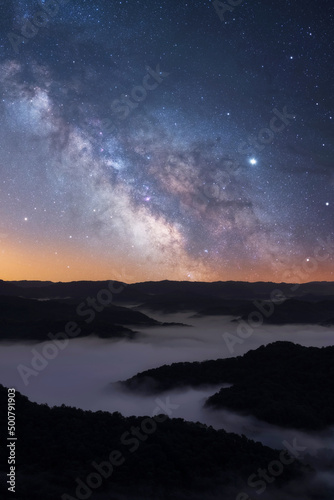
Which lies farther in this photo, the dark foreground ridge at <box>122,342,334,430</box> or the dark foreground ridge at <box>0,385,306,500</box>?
the dark foreground ridge at <box>122,342,334,430</box>

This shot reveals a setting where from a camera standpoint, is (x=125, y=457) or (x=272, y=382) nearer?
(x=125, y=457)

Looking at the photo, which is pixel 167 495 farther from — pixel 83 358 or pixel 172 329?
pixel 172 329

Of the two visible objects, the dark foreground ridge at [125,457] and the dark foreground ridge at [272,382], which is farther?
the dark foreground ridge at [272,382]

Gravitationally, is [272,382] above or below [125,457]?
above

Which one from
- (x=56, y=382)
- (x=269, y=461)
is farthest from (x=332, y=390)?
(x=56, y=382)

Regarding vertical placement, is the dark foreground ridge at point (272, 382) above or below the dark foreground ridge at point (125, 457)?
above
